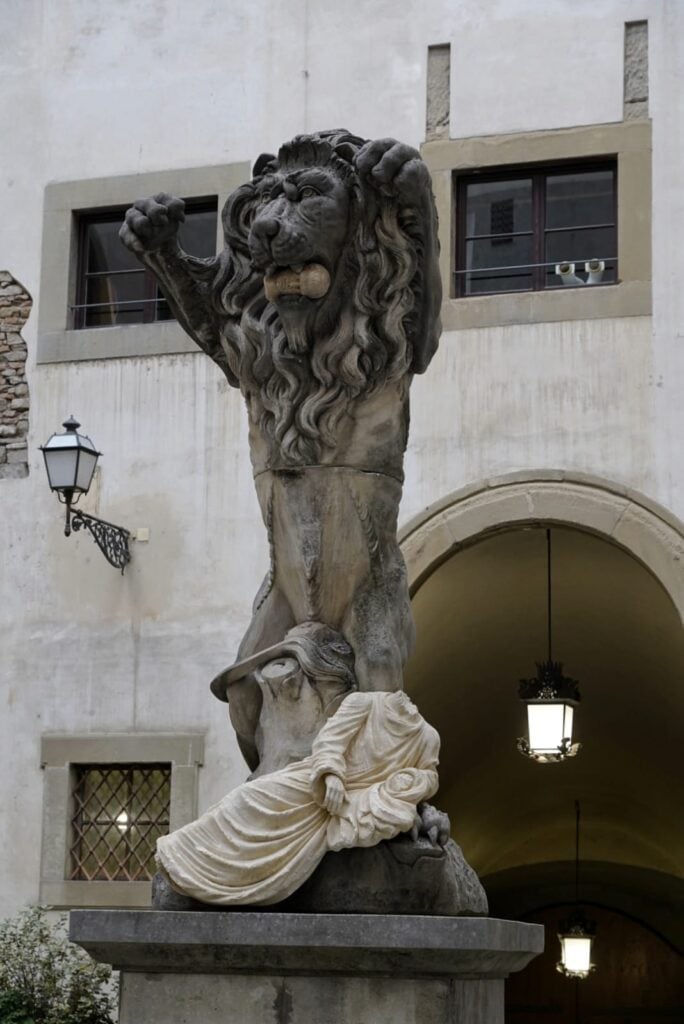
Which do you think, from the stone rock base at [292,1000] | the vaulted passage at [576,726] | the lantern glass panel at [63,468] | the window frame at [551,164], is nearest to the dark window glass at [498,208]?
the window frame at [551,164]

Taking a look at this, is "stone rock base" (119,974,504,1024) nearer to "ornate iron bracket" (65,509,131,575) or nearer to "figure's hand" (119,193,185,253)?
"figure's hand" (119,193,185,253)

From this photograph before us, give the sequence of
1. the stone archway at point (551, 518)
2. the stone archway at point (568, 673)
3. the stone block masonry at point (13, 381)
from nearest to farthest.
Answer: the stone archway at point (551, 518), the stone archway at point (568, 673), the stone block masonry at point (13, 381)

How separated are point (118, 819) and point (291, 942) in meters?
7.40

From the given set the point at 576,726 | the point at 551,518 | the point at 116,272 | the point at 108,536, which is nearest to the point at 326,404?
the point at 551,518

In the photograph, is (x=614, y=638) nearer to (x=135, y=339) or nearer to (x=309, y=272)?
(x=135, y=339)

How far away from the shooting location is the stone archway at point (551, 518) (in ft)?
35.9

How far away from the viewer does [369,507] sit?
5297 mm

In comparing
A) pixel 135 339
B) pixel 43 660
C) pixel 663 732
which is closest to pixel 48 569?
pixel 43 660

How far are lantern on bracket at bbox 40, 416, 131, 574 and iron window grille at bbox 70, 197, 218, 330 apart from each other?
100 centimetres

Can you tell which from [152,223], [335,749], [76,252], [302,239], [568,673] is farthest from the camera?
[568,673]

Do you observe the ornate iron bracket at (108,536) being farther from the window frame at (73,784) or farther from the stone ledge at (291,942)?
the stone ledge at (291,942)

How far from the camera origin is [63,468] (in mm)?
11344

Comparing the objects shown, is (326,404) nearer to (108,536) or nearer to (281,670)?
(281,670)

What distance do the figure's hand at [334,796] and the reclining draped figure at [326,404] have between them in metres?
0.11
